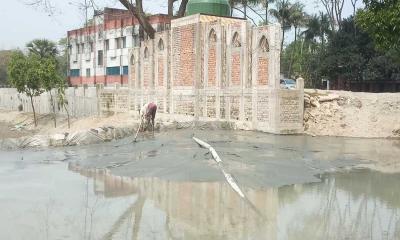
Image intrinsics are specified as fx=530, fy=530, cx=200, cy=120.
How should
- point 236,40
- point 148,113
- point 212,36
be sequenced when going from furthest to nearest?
point 212,36 < point 236,40 < point 148,113

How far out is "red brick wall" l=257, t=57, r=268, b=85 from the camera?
19.5 metres

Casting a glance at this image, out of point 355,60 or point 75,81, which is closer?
point 355,60

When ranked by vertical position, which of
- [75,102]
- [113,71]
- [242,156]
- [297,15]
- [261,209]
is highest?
[297,15]

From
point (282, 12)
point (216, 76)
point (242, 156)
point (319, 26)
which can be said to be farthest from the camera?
point (282, 12)

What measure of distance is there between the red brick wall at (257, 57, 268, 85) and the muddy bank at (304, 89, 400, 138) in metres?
1.97

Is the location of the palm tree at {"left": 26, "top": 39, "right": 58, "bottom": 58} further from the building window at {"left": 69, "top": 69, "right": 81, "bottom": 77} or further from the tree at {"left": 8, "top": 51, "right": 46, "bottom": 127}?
the tree at {"left": 8, "top": 51, "right": 46, "bottom": 127}

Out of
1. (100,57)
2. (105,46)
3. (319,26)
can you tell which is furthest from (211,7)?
(100,57)

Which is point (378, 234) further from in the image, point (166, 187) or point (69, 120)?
point (69, 120)

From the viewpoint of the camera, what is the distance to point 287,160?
506 inches

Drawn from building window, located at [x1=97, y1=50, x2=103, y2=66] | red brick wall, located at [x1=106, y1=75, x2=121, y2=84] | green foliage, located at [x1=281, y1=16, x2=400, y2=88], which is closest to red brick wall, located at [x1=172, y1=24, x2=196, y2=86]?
green foliage, located at [x1=281, y1=16, x2=400, y2=88]

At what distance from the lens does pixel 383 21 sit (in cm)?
1289

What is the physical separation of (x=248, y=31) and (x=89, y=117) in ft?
47.4

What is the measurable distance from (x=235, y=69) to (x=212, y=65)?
152 cm

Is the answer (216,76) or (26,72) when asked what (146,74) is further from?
(26,72)
